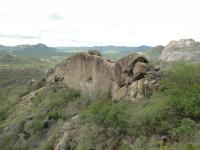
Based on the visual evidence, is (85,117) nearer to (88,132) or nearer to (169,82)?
(88,132)

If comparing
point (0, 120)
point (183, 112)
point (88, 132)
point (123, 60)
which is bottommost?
point (0, 120)

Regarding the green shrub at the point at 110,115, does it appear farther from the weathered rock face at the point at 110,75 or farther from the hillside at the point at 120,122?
the weathered rock face at the point at 110,75

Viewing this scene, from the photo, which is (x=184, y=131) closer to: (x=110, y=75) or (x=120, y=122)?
(x=120, y=122)

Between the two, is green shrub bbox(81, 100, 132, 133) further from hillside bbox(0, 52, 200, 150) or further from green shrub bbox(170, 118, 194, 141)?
green shrub bbox(170, 118, 194, 141)

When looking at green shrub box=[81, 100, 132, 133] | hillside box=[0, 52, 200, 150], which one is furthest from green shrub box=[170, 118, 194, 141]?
green shrub box=[81, 100, 132, 133]

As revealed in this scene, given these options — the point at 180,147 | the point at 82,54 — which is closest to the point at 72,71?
the point at 82,54

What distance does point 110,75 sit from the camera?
45.2 m

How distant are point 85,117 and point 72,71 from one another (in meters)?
16.9

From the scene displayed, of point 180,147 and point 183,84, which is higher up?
point 183,84

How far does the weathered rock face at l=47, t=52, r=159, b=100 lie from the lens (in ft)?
130

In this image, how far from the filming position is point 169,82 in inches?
1435

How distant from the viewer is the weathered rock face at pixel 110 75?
39656 millimetres

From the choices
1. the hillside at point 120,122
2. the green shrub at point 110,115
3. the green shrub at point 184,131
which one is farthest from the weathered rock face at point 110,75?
the green shrub at point 184,131

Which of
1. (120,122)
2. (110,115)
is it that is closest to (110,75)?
(110,115)
